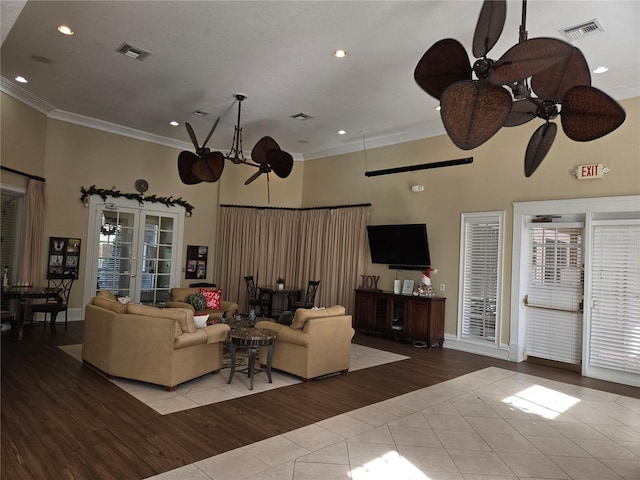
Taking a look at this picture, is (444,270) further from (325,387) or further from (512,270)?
(325,387)

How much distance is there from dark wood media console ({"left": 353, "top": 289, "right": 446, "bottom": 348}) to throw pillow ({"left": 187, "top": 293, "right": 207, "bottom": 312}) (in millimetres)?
2922

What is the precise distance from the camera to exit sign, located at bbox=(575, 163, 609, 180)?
19.1ft

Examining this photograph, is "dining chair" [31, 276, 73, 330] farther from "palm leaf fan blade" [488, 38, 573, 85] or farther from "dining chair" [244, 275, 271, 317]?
"palm leaf fan blade" [488, 38, 573, 85]

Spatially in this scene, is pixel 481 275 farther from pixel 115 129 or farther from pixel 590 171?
pixel 115 129

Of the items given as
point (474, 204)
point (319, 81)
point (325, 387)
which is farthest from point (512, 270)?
point (319, 81)

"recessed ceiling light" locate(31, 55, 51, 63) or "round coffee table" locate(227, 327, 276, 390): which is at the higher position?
"recessed ceiling light" locate(31, 55, 51, 63)

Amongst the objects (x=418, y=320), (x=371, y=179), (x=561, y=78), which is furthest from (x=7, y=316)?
(x=561, y=78)

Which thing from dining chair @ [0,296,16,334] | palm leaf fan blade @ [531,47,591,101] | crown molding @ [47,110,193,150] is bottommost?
dining chair @ [0,296,16,334]

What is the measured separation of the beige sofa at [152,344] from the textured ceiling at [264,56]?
9.87 ft

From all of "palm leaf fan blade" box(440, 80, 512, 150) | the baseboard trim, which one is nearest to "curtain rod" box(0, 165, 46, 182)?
"palm leaf fan blade" box(440, 80, 512, 150)

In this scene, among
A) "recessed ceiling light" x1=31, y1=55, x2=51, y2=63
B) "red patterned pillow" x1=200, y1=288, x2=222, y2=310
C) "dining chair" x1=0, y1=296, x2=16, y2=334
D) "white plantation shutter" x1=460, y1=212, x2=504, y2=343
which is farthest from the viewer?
"red patterned pillow" x1=200, y1=288, x2=222, y2=310

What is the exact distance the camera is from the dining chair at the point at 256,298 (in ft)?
30.2

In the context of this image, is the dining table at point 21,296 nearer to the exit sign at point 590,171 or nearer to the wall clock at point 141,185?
the wall clock at point 141,185

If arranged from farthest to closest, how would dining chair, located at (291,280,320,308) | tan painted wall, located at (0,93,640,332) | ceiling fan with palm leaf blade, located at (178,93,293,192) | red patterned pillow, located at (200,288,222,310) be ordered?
dining chair, located at (291,280,320,308) → red patterned pillow, located at (200,288,222,310) → tan painted wall, located at (0,93,640,332) → ceiling fan with palm leaf blade, located at (178,93,293,192)
